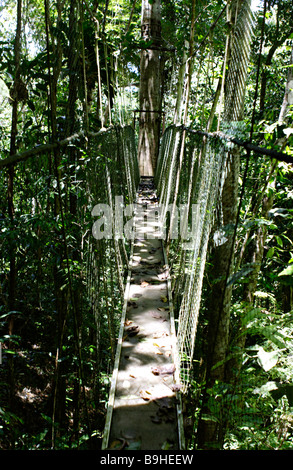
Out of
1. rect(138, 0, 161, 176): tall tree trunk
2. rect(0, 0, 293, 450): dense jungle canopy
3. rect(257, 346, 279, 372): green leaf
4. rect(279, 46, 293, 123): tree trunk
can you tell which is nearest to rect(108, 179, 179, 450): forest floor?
rect(0, 0, 293, 450): dense jungle canopy

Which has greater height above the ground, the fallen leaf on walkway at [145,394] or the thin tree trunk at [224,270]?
the thin tree trunk at [224,270]

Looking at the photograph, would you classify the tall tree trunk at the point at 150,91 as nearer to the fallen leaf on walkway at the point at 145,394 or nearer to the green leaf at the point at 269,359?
the fallen leaf on walkway at the point at 145,394

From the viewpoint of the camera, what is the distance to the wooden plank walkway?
1296mm

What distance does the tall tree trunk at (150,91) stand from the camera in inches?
218

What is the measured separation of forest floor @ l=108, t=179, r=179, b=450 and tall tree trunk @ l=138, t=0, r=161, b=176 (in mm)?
4092

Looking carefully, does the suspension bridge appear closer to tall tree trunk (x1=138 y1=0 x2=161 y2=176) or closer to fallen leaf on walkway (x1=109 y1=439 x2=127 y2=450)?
fallen leaf on walkway (x1=109 y1=439 x2=127 y2=450)

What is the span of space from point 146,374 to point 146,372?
1cm

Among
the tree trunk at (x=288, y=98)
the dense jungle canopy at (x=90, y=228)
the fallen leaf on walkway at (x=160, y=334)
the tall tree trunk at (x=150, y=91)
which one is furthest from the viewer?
the tall tree trunk at (x=150, y=91)

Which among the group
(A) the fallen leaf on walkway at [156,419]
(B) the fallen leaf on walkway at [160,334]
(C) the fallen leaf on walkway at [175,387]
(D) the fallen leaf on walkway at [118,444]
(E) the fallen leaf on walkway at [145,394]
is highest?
(B) the fallen leaf on walkway at [160,334]

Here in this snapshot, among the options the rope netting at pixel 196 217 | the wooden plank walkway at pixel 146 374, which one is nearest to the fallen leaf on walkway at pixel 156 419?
the wooden plank walkway at pixel 146 374

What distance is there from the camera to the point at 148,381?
1.56 meters

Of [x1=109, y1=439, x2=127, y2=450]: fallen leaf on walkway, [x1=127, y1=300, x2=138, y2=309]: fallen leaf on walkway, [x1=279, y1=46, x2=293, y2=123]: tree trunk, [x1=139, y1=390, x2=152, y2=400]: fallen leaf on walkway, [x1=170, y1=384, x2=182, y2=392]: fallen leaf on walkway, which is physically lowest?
[x1=109, y1=439, x2=127, y2=450]: fallen leaf on walkway

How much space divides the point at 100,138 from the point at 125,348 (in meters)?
1.11
